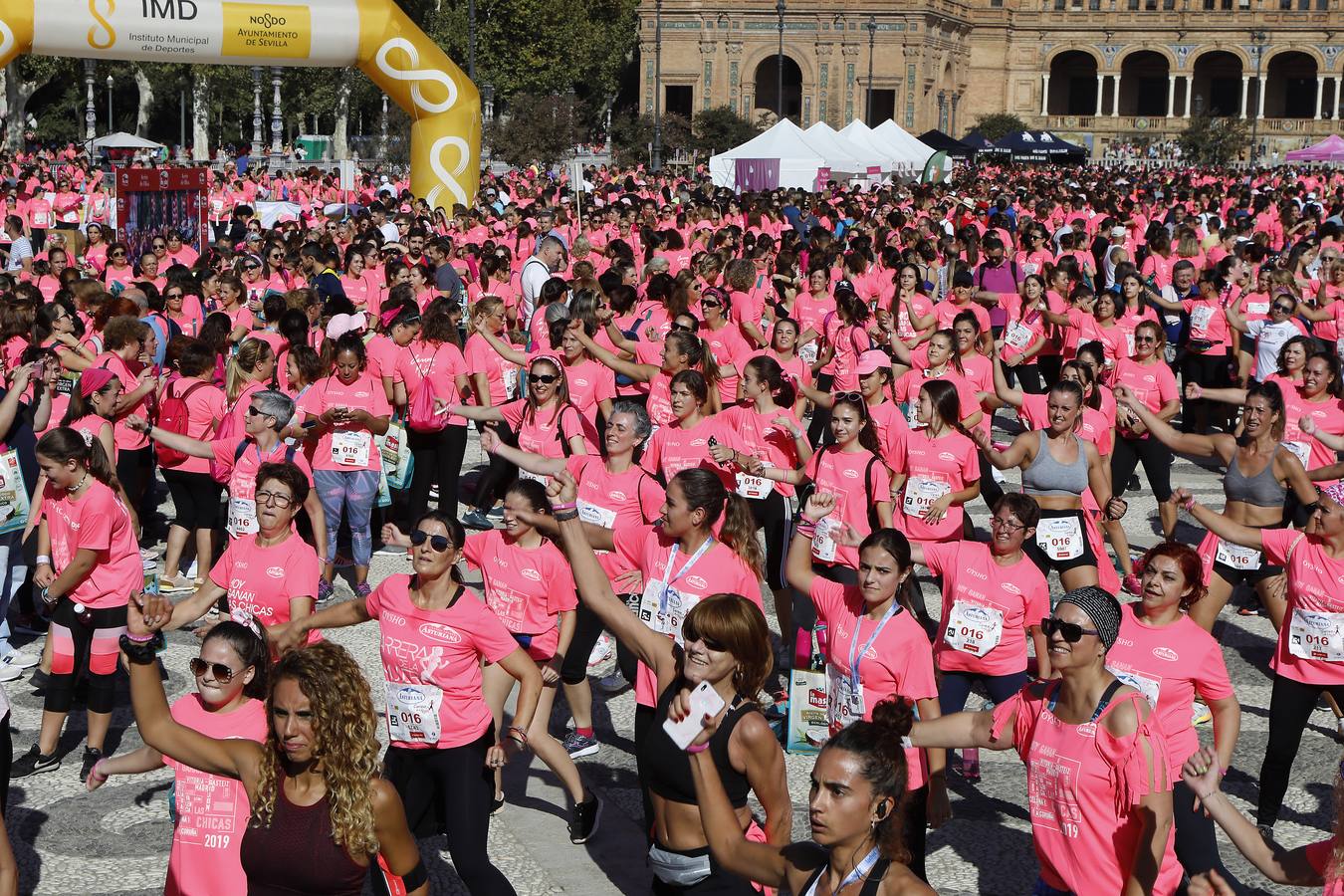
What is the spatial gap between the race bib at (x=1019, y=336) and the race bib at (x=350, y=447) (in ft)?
20.7

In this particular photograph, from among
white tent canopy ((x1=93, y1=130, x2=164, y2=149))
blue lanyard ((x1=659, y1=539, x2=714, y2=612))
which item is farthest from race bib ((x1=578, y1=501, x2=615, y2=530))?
white tent canopy ((x1=93, y1=130, x2=164, y2=149))

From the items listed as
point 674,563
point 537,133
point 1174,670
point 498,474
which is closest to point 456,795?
point 674,563

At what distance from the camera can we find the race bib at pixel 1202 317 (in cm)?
1462

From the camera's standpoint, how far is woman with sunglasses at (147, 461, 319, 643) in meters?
6.79

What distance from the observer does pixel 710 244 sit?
18.6m

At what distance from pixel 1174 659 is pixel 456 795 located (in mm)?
2555

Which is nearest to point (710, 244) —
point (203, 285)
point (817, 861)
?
point (203, 285)

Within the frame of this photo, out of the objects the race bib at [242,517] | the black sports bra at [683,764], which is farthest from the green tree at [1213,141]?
the black sports bra at [683,764]

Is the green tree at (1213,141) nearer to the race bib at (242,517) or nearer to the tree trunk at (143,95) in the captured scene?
the tree trunk at (143,95)

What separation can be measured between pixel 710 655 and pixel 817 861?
2.58 feet

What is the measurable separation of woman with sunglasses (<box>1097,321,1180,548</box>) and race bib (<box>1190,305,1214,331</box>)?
3486 mm

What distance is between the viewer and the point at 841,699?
613 centimetres

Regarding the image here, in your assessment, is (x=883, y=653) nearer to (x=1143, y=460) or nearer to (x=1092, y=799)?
(x=1092, y=799)

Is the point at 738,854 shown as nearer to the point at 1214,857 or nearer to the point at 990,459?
the point at 1214,857
